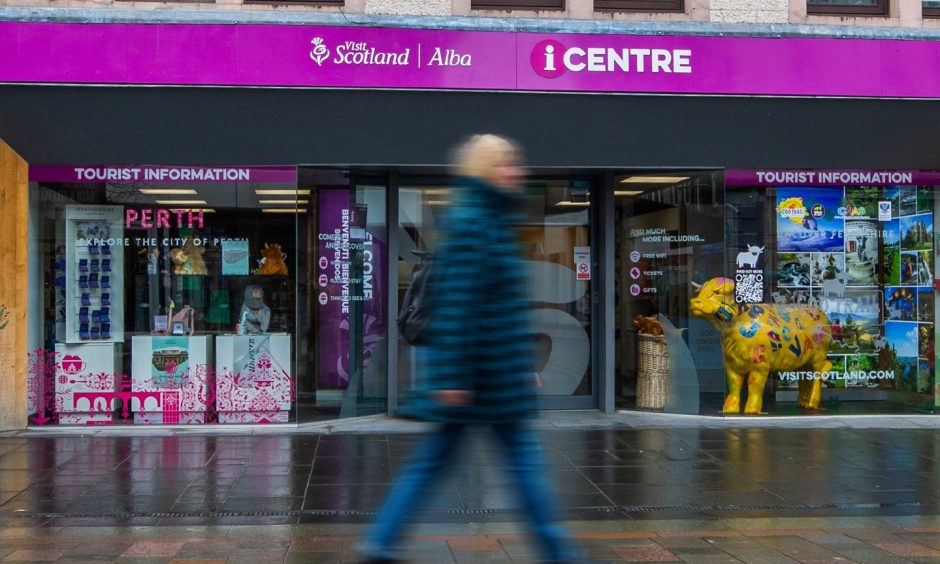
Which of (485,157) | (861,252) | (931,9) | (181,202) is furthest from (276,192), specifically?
(931,9)

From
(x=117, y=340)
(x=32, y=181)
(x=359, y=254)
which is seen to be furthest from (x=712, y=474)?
(x=32, y=181)

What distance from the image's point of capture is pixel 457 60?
10.2 m

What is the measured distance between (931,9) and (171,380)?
9.58 meters

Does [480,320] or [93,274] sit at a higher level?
[93,274]

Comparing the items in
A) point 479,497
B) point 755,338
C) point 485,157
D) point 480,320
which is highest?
point 485,157

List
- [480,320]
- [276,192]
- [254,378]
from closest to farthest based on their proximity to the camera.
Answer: [480,320] < [276,192] < [254,378]

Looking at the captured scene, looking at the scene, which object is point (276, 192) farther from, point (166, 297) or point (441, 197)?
point (441, 197)

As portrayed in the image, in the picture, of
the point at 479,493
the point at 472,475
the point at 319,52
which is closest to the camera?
the point at 479,493

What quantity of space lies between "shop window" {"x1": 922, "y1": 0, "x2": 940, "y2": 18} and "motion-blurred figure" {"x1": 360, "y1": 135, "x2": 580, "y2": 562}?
863 centimetres

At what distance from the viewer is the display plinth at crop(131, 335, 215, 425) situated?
10.4 metres

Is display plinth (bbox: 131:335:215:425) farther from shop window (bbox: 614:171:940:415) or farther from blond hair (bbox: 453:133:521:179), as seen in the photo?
blond hair (bbox: 453:133:521:179)

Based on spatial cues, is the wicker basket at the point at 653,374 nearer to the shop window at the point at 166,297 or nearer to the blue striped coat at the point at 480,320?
the shop window at the point at 166,297

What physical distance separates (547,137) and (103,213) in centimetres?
485

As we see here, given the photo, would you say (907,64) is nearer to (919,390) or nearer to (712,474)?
(919,390)
